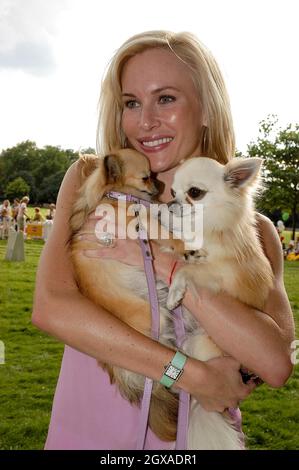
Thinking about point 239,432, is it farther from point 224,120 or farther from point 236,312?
point 224,120

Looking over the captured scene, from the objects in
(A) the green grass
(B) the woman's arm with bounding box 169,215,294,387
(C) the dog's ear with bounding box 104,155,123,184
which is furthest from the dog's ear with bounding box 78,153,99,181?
(A) the green grass

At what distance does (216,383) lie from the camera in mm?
1711

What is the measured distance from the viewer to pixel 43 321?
1752 millimetres

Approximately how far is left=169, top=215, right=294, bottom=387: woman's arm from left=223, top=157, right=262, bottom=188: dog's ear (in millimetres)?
653

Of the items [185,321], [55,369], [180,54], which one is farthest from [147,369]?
[55,369]

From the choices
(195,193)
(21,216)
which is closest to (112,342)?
(195,193)

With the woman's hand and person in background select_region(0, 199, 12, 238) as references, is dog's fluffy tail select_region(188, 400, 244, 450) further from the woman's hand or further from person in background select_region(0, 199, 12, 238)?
person in background select_region(0, 199, 12, 238)

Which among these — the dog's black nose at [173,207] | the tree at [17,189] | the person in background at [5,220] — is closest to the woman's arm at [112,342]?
the dog's black nose at [173,207]

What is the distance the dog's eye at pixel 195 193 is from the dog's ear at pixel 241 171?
0.50ft

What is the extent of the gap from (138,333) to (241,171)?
1027 mm

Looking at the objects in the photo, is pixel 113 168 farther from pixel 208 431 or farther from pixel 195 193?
pixel 208 431

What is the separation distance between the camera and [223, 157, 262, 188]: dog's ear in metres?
2.24

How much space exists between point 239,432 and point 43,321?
39.6 inches
